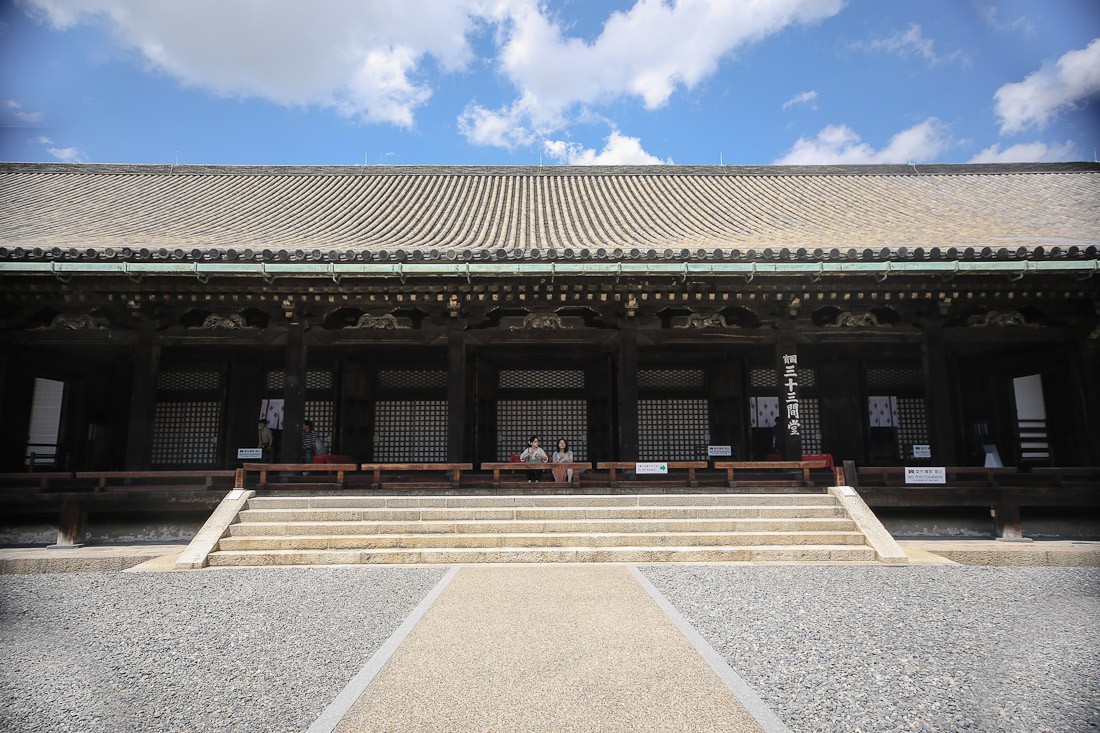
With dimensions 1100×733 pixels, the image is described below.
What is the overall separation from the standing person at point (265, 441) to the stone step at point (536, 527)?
426 cm

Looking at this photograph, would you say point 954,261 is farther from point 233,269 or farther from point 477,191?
point 477,191

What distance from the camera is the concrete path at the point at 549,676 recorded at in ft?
9.12

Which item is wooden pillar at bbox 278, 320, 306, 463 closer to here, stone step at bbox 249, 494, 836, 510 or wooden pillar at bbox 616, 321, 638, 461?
stone step at bbox 249, 494, 836, 510

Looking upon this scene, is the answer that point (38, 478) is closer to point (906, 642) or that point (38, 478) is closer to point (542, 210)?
point (542, 210)

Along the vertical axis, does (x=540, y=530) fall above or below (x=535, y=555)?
above

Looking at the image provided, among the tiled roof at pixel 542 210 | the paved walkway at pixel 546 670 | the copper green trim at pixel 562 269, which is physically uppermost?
the tiled roof at pixel 542 210

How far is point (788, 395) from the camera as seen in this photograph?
8.98 metres

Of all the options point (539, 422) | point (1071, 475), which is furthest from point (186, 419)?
point (1071, 475)

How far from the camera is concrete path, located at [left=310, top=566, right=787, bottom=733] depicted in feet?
9.12

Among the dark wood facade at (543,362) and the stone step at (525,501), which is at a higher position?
the dark wood facade at (543,362)

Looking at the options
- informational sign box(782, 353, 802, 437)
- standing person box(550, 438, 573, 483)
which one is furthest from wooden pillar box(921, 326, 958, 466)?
standing person box(550, 438, 573, 483)

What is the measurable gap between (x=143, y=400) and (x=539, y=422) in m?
6.71

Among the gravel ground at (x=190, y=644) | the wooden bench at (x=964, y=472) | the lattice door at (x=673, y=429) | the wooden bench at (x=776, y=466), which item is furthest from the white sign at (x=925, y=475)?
the gravel ground at (x=190, y=644)

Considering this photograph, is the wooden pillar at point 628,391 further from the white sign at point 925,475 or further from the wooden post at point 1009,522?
the wooden post at point 1009,522
